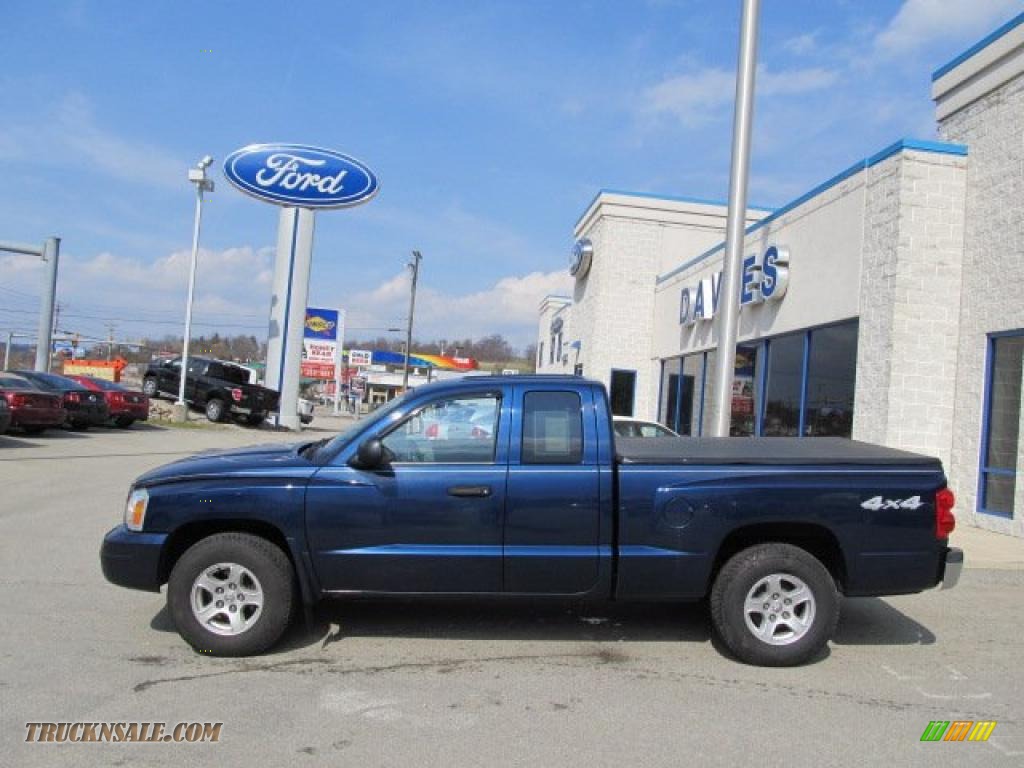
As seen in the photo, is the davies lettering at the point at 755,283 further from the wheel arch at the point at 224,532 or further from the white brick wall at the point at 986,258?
the wheel arch at the point at 224,532

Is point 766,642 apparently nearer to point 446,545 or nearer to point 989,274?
point 446,545

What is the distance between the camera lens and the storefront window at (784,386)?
559 inches

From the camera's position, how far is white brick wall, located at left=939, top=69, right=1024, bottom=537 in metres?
10.5

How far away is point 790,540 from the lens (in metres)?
5.50

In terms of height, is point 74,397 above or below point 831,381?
below

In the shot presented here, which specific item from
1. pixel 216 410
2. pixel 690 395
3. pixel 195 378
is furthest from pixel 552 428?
pixel 195 378

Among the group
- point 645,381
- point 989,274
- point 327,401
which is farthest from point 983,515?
point 327,401

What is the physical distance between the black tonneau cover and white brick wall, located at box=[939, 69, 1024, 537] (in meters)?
5.93

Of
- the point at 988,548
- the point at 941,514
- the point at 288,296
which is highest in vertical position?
the point at 288,296

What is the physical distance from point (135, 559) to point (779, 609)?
402 centimetres

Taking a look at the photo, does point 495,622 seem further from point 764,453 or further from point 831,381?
point 831,381

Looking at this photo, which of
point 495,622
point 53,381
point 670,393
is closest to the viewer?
point 495,622

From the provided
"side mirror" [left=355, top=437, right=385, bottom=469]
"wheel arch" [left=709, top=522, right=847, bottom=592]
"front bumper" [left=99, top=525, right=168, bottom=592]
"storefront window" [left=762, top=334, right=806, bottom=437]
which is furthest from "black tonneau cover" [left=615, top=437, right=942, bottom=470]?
"storefront window" [left=762, top=334, right=806, bottom=437]

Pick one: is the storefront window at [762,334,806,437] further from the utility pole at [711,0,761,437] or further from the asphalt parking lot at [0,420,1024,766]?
the asphalt parking lot at [0,420,1024,766]
